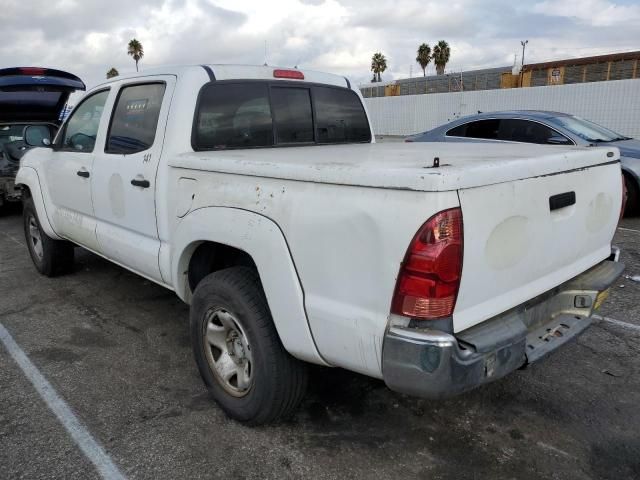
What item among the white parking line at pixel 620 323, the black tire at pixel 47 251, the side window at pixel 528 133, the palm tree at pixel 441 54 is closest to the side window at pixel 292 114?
the white parking line at pixel 620 323

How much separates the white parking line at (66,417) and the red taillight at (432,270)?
163 centimetres

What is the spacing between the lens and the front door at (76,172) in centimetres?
424

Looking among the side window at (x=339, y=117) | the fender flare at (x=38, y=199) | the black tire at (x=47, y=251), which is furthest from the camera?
the black tire at (x=47, y=251)

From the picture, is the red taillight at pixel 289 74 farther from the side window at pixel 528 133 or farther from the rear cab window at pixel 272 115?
the side window at pixel 528 133

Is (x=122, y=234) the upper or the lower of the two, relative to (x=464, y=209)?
lower

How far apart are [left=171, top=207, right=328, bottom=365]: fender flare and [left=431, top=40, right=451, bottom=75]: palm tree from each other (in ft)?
219

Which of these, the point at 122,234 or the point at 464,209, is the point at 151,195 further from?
the point at 464,209

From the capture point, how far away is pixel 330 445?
2771 mm

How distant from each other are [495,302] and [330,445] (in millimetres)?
1161

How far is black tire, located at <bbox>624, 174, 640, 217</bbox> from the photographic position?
781cm

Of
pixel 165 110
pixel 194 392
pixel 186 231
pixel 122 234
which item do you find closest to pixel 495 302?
pixel 186 231

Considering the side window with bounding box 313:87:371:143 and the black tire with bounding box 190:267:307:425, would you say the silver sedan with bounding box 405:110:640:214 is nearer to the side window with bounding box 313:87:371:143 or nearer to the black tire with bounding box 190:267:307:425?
the side window with bounding box 313:87:371:143

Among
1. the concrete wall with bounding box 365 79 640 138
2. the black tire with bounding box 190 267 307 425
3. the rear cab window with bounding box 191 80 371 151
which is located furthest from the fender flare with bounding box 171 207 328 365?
the concrete wall with bounding box 365 79 640 138

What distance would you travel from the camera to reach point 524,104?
20.2 meters
